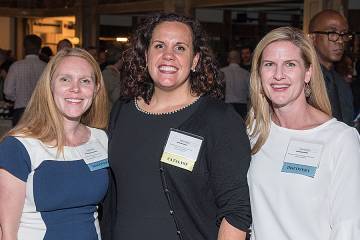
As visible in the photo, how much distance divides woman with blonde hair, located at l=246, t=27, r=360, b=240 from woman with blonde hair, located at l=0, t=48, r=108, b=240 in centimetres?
67

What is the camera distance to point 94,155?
227cm

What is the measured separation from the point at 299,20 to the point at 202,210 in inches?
575

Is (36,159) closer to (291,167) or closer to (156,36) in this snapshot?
(156,36)

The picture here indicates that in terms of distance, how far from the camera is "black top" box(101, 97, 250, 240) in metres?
2.01

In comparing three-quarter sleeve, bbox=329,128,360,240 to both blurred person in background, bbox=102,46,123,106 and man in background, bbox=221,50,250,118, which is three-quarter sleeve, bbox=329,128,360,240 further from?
man in background, bbox=221,50,250,118

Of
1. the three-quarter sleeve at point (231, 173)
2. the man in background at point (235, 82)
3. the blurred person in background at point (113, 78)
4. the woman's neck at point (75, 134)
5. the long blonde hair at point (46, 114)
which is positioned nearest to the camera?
the three-quarter sleeve at point (231, 173)

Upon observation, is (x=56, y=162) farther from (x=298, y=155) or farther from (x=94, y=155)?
(x=298, y=155)

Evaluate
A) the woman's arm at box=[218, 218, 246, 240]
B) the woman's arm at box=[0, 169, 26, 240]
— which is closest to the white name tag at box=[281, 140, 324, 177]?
the woman's arm at box=[218, 218, 246, 240]

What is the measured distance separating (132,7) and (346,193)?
14.0 metres

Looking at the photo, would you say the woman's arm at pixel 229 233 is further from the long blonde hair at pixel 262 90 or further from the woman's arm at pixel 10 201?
the woman's arm at pixel 10 201

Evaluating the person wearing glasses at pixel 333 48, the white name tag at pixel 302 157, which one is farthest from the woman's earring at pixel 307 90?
the person wearing glasses at pixel 333 48

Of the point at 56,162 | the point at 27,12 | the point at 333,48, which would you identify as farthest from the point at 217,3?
the point at 56,162

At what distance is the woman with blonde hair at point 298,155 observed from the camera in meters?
1.85

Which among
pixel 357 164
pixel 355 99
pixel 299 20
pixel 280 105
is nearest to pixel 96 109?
pixel 280 105
